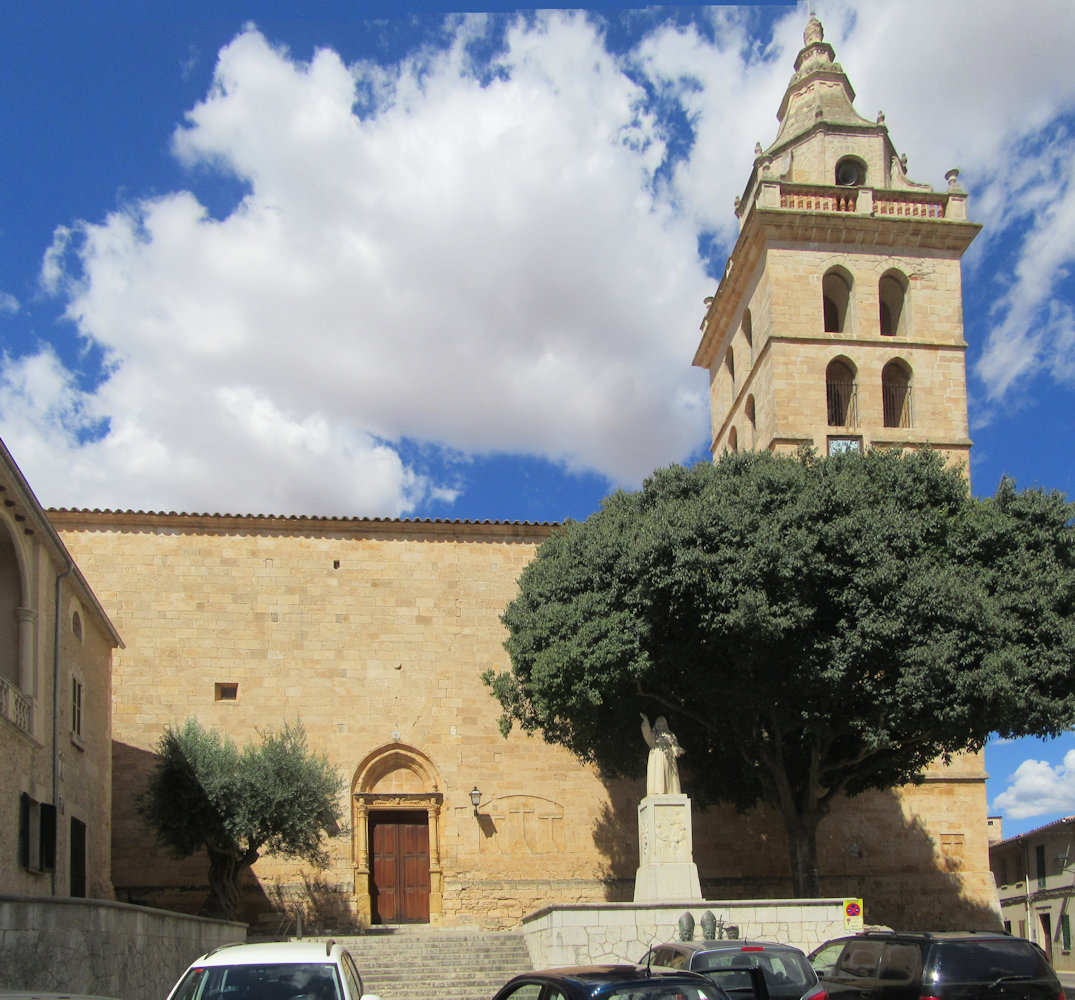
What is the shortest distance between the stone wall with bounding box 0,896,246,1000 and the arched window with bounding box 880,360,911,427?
21981 millimetres

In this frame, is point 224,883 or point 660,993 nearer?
point 660,993

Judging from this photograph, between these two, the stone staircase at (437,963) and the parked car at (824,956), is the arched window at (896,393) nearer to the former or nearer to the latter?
the stone staircase at (437,963)

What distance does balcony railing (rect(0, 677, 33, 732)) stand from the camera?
1599cm

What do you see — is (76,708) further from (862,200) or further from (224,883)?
(862,200)

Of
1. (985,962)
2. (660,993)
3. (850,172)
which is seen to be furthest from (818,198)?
(660,993)

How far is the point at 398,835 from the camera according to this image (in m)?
27.5

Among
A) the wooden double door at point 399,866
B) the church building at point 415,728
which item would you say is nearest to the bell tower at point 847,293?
the church building at point 415,728

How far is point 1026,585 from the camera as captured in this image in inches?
899

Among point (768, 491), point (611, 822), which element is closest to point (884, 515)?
point (768, 491)

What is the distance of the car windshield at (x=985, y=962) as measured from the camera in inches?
391

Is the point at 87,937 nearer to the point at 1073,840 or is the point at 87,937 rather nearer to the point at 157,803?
the point at 157,803

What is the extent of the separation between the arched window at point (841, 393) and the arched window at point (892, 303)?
5.02 ft

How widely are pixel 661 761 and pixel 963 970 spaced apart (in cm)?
1196

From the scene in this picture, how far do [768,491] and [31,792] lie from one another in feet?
44.1
